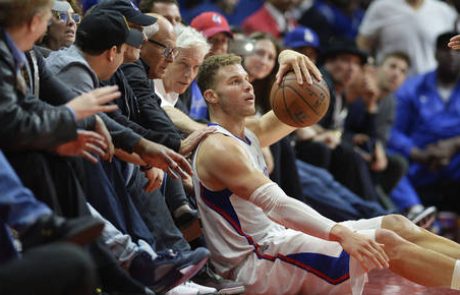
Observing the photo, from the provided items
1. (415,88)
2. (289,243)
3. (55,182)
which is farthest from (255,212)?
(415,88)

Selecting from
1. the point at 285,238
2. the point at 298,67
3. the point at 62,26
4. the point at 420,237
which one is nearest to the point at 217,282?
the point at 285,238

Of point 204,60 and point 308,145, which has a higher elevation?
point 204,60

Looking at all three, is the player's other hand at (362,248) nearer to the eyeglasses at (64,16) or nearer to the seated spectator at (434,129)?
the eyeglasses at (64,16)

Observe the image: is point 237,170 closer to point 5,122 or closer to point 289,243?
point 289,243

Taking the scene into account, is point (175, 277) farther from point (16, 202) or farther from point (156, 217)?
point (16, 202)

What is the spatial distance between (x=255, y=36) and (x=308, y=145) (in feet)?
3.47

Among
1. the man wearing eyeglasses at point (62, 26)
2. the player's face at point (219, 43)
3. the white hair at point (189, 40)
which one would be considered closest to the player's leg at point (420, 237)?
the white hair at point (189, 40)

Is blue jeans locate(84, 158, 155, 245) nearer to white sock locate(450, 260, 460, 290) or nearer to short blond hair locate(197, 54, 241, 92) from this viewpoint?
short blond hair locate(197, 54, 241, 92)

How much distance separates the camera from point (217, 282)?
5.26 metres

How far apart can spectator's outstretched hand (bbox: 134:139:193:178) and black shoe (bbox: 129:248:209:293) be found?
Answer: 0.41 m

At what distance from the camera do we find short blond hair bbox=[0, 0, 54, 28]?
3.97 metres

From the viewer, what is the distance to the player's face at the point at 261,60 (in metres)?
7.15

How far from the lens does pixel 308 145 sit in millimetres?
8117

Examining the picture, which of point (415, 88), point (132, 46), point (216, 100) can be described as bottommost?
point (415, 88)
